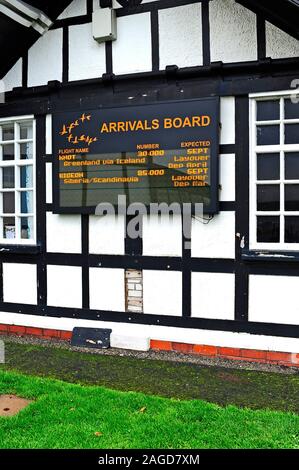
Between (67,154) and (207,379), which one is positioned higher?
(67,154)

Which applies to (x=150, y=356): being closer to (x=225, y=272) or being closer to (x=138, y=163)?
(x=225, y=272)

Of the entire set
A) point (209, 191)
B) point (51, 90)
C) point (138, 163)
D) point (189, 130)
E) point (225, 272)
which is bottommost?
point (225, 272)

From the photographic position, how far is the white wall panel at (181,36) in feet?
16.1

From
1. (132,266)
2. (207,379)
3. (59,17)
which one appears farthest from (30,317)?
(59,17)

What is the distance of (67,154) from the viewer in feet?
17.7

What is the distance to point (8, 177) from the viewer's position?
19.5ft

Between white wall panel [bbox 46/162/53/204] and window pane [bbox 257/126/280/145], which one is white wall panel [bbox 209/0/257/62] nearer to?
window pane [bbox 257/126/280/145]

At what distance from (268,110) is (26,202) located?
3.27 metres

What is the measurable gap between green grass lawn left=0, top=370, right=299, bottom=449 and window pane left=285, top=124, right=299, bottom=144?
273 cm

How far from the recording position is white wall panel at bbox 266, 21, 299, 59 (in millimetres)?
4547

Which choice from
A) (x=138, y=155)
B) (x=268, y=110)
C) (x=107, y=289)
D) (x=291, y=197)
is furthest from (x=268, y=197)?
(x=107, y=289)

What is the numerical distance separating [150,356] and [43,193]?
2467mm

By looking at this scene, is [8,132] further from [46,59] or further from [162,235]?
[162,235]

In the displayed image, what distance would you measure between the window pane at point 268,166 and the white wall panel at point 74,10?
286cm
